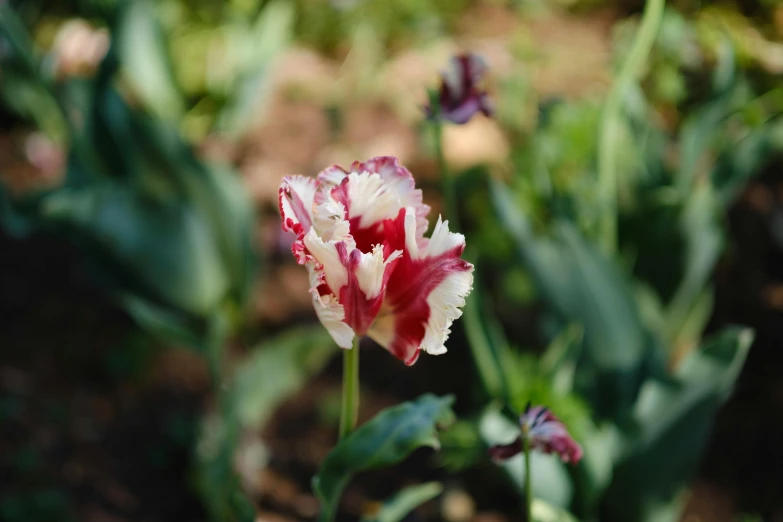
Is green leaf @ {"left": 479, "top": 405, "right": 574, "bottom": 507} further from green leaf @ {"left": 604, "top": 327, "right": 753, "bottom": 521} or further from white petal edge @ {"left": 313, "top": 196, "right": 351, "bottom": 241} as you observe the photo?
white petal edge @ {"left": 313, "top": 196, "right": 351, "bottom": 241}

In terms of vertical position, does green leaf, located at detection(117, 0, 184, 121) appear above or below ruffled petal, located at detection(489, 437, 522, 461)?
above

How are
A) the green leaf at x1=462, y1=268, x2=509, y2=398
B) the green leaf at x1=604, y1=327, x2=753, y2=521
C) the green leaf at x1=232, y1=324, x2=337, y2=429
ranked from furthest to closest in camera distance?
the green leaf at x1=232, y1=324, x2=337, y2=429 → the green leaf at x1=462, y1=268, x2=509, y2=398 → the green leaf at x1=604, y1=327, x2=753, y2=521

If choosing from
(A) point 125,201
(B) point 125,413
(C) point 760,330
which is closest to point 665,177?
(C) point 760,330

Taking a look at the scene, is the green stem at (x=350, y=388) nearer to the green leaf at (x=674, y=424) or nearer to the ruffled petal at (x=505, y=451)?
the ruffled petal at (x=505, y=451)

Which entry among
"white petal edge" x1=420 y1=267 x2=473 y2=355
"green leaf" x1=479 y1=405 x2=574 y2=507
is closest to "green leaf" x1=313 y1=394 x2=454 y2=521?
"white petal edge" x1=420 y1=267 x2=473 y2=355

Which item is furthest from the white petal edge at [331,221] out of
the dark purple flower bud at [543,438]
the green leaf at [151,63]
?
the green leaf at [151,63]

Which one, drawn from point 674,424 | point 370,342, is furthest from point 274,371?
point 674,424
